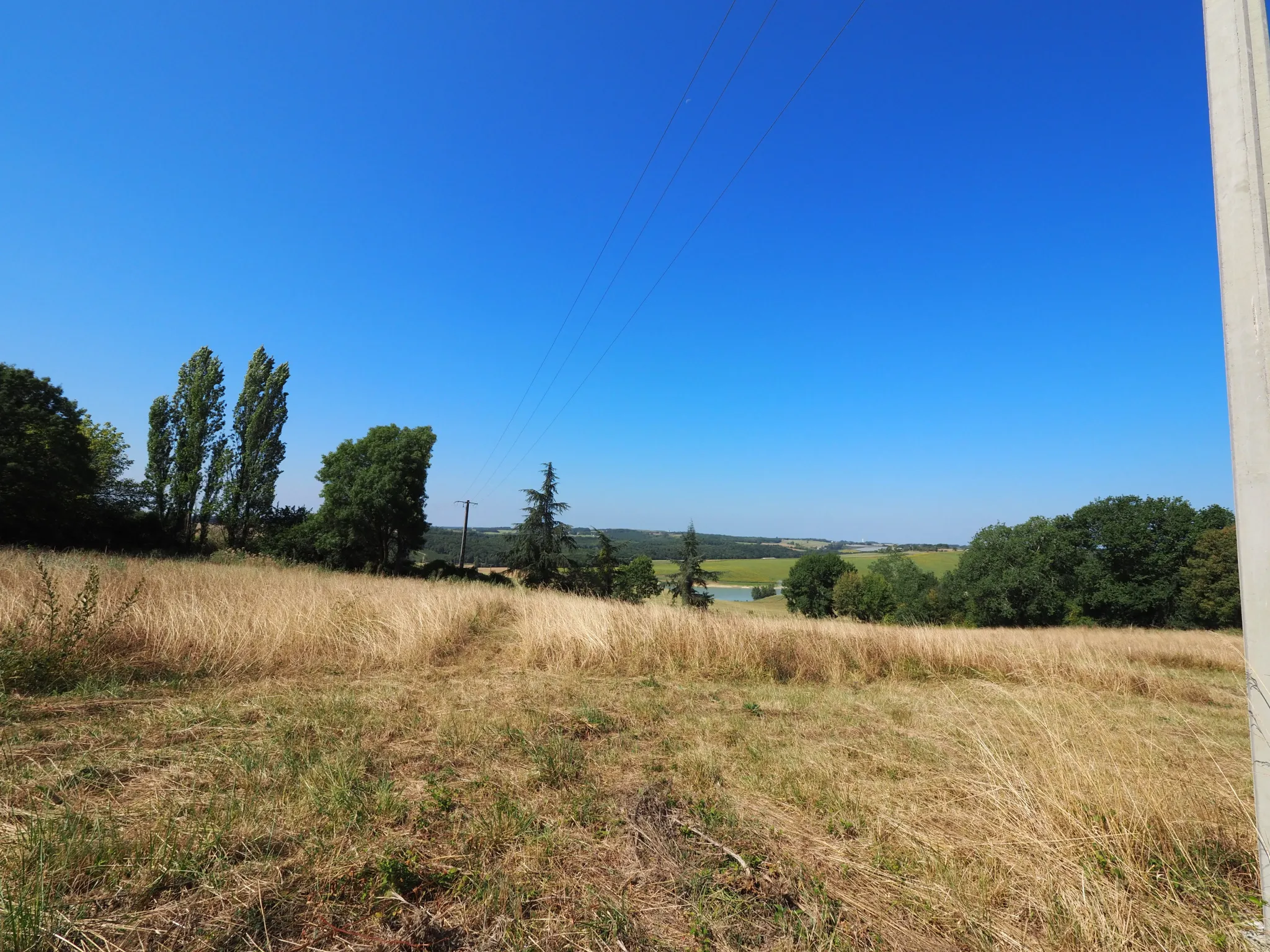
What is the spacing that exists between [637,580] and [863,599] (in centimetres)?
2734

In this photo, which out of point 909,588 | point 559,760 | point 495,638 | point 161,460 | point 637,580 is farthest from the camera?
point 909,588

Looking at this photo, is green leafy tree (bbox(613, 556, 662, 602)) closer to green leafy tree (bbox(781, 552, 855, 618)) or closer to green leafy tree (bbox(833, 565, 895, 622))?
green leafy tree (bbox(781, 552, 855, 618))

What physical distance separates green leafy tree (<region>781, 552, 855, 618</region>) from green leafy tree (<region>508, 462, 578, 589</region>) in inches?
1427

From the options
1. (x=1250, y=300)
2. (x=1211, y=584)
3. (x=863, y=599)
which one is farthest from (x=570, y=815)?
(x=863, y=599)

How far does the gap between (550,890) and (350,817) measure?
123cm

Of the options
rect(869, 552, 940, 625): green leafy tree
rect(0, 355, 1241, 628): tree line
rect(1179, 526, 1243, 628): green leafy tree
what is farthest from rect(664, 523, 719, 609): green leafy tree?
rect(1179, 526, 1243, 628): green leafy tree

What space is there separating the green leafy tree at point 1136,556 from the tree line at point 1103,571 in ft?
0.23

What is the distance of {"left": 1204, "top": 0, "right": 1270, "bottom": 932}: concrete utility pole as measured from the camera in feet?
5.93

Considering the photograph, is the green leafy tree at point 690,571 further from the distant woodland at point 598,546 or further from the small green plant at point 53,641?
the small green plant at point 53,641

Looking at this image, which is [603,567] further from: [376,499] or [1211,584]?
[1211,584]

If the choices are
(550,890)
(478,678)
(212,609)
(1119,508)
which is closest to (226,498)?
(212,609)

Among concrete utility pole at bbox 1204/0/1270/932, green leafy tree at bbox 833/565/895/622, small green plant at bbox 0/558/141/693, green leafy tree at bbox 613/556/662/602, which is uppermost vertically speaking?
concrete utility pole at bbox 1204/0/1270/932

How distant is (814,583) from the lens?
200ft

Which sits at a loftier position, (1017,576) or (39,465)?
(39,465)
